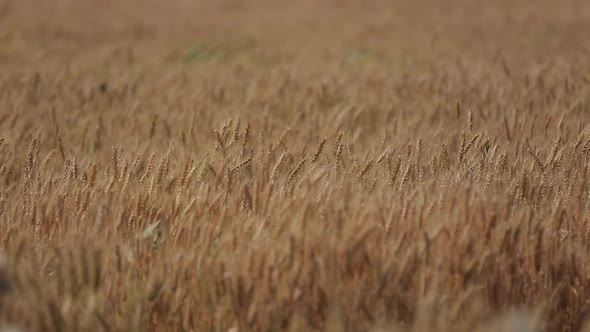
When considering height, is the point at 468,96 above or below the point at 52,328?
below

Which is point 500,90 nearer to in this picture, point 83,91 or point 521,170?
point 521,170

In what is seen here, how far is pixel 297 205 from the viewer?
5.98ft

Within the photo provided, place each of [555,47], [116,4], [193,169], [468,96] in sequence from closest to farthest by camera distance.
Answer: [193,169] < [468,96] < [555,47] < [116,4]

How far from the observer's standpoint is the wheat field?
4.98 feet

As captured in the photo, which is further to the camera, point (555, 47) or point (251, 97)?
point (555, 47)

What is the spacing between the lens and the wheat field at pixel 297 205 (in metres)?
1.52

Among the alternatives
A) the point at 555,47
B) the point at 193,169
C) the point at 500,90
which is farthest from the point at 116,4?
the point at 193,169

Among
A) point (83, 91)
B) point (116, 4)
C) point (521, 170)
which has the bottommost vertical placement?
point (116, 4)

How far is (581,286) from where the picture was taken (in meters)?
1.68

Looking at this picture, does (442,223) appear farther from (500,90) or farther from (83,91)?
(83,91)

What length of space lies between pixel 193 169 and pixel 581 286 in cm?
102

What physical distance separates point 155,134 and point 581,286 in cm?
177

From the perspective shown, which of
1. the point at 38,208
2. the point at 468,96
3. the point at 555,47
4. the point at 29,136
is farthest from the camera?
the point at 555,47

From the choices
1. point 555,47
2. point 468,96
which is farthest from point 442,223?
point 555,47
